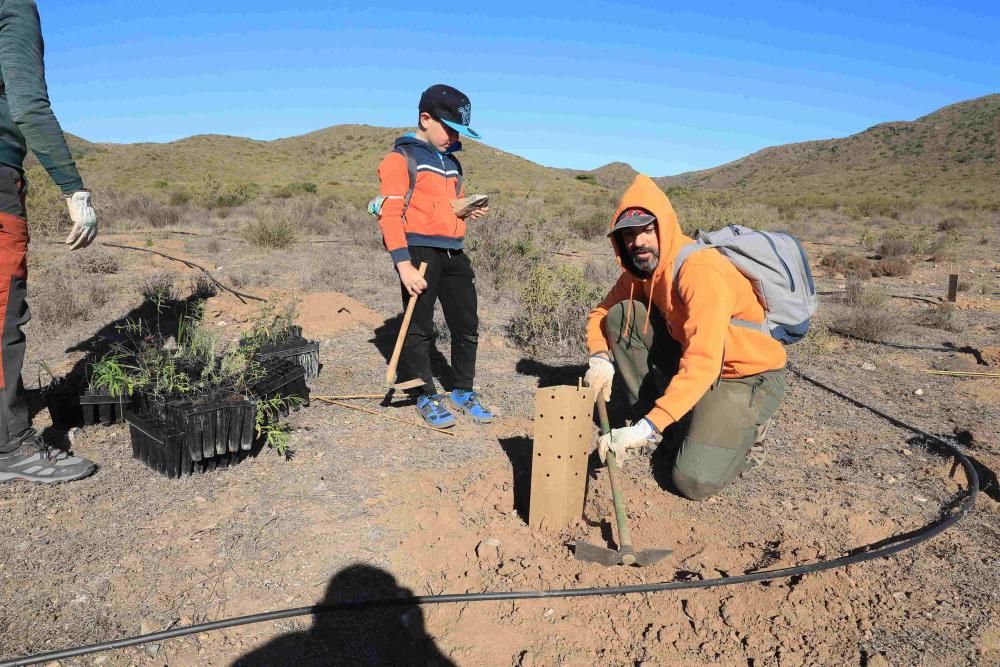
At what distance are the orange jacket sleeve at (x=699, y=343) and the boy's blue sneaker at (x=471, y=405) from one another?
1.57 m

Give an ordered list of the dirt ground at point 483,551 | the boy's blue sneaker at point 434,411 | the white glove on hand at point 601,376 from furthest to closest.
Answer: the boy's blue sneaker at point 434,411 → the white glove on hand at point 601,376 → the dirt ground at point 483,551

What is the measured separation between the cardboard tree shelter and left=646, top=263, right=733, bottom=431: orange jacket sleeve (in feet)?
0.99

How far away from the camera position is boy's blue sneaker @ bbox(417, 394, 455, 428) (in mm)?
3791

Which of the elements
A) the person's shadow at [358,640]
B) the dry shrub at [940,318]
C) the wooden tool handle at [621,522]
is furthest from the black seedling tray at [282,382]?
the dry shrub at [940,318]

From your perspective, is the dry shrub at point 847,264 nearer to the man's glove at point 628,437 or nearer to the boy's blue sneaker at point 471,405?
the boy's blue sneaker at point 471,405

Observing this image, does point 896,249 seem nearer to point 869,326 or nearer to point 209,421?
point 869,326

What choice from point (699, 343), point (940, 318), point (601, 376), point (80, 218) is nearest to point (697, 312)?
point (699, 343)

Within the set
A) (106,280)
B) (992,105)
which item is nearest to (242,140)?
(106,280)

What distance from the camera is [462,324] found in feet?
12.8

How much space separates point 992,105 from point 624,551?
66547 mm

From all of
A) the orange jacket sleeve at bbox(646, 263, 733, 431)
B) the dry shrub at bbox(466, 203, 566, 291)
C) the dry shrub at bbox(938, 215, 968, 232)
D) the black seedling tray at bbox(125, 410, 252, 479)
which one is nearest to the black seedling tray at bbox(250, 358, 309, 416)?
the black seedling tray at bbox(125, 410, 252, 479)

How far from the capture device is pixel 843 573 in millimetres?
2520

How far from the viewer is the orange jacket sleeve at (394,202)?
3443 mm

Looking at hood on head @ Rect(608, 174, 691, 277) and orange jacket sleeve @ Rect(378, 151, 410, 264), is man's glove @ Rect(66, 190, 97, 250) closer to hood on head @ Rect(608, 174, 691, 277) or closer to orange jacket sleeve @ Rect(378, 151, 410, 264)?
orange jacket sleeve @ Rect(378, 151, 410, 264)
